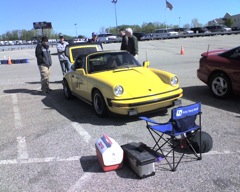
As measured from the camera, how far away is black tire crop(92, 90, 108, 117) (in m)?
5.77

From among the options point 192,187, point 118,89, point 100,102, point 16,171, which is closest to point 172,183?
point 192,187

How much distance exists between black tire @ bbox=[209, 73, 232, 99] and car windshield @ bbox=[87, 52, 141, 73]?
2.05 meters

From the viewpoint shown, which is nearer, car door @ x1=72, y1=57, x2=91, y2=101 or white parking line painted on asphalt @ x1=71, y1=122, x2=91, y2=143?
white parking line painted on asphalt @ x1=71, y1=122, x2=91, y2=143

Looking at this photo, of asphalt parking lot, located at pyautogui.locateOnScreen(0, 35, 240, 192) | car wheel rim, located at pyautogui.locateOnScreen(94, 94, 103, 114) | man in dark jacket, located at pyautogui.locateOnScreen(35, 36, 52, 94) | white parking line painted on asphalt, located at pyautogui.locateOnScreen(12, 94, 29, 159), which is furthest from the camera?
man in dark jacket, located at pyautogui.locateOnScreen(35, 36, 52, 94)

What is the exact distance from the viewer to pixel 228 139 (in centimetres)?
452

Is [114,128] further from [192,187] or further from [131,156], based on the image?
[192,187]

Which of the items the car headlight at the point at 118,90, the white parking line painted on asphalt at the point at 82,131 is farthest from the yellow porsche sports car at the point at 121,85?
the white parking line painted on asphalt at the point at 82,131

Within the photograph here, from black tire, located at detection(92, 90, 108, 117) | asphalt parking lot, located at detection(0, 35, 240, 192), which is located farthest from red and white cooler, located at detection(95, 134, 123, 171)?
black tire, located at detection(92, 90, 108, 117)

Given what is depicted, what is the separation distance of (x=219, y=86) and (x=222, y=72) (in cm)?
35

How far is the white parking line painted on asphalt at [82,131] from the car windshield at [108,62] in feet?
4.77

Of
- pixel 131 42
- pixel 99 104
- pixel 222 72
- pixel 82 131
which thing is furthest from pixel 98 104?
pixel 222 72

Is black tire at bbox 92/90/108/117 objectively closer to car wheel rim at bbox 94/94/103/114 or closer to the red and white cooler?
car wheel rim at bbox 94/94/103/114

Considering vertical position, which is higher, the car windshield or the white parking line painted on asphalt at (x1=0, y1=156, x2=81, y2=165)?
the car windshield

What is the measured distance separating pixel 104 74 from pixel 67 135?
5.63 ft
